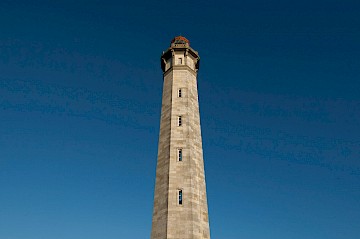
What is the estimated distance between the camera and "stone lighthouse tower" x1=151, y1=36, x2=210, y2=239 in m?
29.7

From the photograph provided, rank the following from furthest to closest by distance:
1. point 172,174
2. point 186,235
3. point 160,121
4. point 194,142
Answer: point 160,121, point 194,142, point 172,174, point 186,235

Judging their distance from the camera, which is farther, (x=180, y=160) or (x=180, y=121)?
(x=180, y=121)

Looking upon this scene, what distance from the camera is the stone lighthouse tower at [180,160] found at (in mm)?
29734

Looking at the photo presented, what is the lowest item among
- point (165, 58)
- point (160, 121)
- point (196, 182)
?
point (196, 182)

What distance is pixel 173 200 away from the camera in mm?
30656

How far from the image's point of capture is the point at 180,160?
3322 cm

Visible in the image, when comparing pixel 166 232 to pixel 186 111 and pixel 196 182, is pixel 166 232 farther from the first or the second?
pixel 186 111

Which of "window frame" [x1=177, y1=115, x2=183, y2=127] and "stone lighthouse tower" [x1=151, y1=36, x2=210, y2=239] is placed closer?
"stone lighthouse tower" [x1=151, y1=36, x2=210, y2=239]

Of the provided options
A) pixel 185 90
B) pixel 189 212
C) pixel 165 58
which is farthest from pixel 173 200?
Result: pixel 165 58

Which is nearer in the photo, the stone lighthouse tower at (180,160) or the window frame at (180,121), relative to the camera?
the stone lighthouse tower at (180,160)

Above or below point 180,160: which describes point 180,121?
above

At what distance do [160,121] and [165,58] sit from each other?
9773 mm

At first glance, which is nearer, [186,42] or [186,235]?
[186,235]

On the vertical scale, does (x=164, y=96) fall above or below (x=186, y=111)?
above
